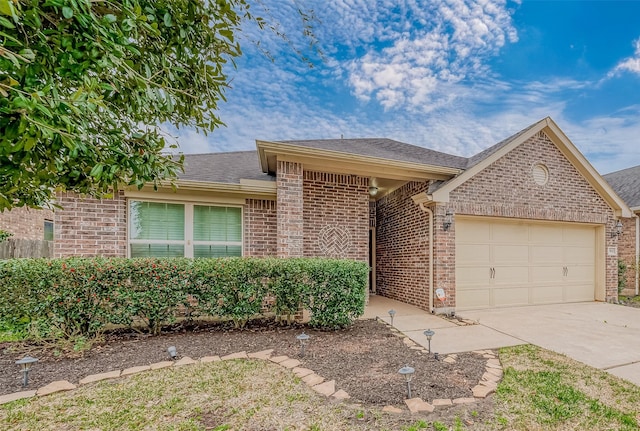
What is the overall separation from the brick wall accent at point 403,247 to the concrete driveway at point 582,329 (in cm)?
127

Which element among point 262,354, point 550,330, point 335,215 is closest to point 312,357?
point 262,354

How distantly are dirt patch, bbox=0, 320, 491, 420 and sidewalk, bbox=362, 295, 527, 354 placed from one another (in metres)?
0.36

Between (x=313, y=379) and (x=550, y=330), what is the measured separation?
479cm

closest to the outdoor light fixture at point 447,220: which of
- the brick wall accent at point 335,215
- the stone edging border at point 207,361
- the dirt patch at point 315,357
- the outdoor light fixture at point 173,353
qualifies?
the brick wall accent at point 335,215

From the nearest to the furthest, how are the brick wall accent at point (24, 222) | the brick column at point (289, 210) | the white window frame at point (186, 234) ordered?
1. the brick column at point (289, 210)
2. the white window frame at point (186, 234)
3. the brick wall accent at point (24, 222)

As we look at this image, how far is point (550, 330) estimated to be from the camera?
5.51m

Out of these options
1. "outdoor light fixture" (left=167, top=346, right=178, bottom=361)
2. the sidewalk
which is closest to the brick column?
the sidewalk

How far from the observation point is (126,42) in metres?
1.95

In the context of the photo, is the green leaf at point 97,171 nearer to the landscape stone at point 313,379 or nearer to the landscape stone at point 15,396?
the landscape stone at point 15,396

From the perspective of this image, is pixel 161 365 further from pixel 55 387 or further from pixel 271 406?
pixel 271 406

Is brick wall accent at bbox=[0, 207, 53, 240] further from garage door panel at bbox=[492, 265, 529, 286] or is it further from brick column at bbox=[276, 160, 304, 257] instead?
garage door panel at bbox=[492, 265, 529, 286]

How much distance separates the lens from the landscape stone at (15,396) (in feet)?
9.70

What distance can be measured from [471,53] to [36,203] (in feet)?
36.5

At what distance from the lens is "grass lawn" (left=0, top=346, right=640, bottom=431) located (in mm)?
2533
